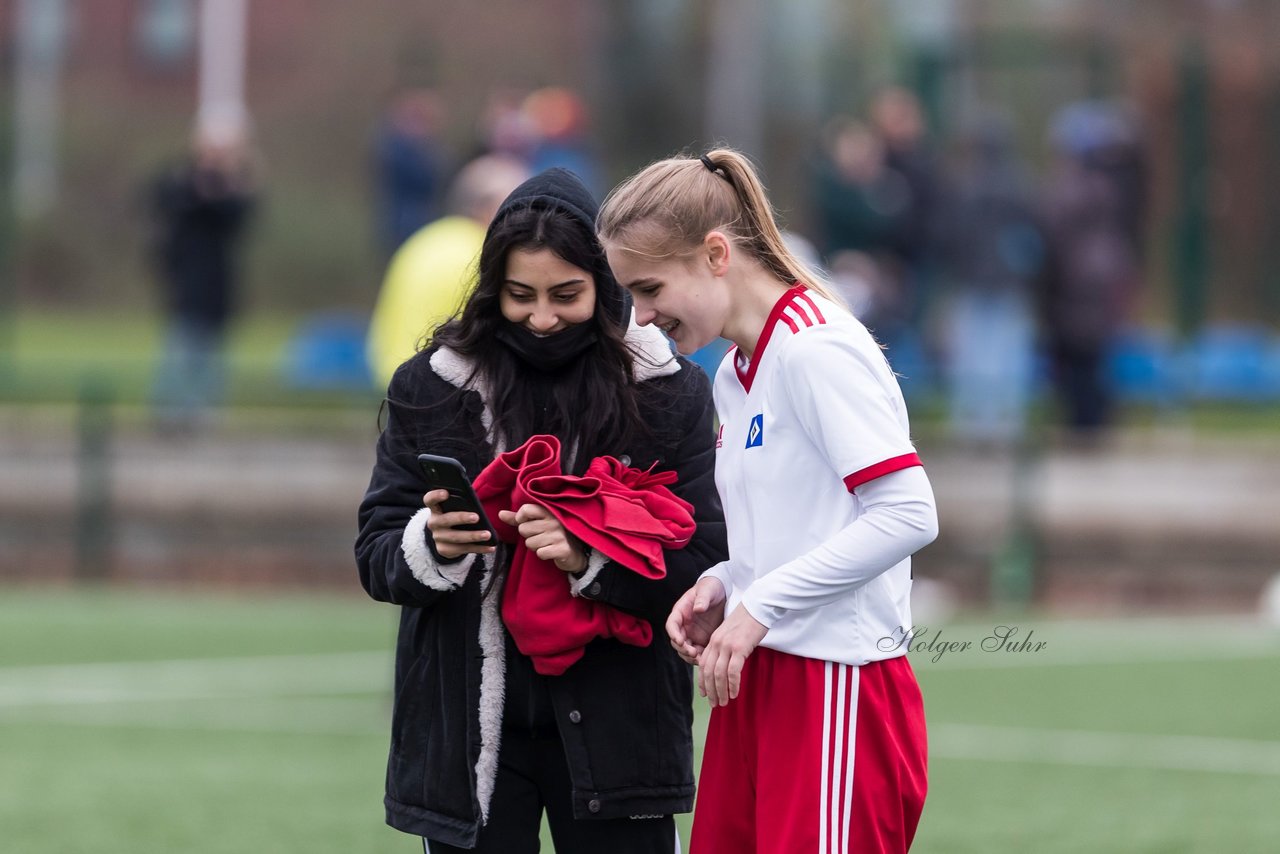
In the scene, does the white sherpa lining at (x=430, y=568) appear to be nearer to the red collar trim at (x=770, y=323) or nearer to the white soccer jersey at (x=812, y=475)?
the white soccer jersey at (x=812, y=475)

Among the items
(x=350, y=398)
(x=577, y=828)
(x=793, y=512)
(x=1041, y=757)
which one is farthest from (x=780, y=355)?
(x=350, y=398)

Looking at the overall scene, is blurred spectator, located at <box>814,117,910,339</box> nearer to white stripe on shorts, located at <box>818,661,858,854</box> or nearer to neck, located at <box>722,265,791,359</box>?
neck, located at <box>722,265,791,359</box>

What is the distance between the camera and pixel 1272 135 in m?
15.9

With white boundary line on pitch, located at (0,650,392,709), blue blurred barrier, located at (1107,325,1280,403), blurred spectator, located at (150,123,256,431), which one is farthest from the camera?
blurred spectator, located at (150,123,256,431)

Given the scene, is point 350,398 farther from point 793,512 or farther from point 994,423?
point 793,512

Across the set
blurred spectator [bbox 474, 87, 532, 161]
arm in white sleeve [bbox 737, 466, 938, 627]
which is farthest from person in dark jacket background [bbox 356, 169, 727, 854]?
blurred spectator [bbox 474, 87, 532, 161]

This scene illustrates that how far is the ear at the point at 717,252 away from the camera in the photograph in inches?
145

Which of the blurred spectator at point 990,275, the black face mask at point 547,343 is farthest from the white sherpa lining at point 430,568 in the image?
the blurred spectator at point 990,275

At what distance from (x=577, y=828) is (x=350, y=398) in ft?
42.0

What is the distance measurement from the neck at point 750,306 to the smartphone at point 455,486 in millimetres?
558

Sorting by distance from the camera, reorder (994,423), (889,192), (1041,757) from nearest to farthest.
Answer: (1041,757)
(994,423)
(889,192)

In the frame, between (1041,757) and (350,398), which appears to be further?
(350,398)

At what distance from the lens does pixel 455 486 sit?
141 inches

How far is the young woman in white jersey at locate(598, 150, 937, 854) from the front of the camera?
3.51m
